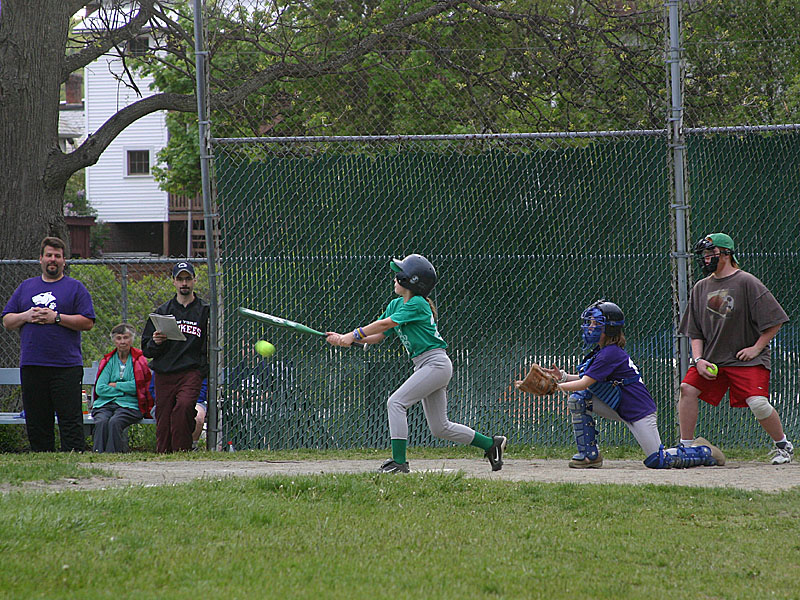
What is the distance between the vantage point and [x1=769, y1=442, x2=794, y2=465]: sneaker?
7754 mm

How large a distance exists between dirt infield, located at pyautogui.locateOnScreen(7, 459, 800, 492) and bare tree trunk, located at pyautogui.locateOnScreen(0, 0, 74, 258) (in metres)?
3.97

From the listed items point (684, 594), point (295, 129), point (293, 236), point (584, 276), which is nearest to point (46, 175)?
point (295, 129)

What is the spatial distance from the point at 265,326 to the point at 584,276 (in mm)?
2915

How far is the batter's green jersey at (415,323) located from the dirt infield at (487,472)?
36.5 inches

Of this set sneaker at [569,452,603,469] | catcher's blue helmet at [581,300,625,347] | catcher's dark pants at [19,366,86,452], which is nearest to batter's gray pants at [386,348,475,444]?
sneaker at [569,452,603,469]

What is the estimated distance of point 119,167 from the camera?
36719mm

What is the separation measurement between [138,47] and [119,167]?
24798 mm

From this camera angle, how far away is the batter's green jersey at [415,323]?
7121 mm

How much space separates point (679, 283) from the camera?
8.45 m

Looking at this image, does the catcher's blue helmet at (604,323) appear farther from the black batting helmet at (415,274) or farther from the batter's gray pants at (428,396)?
the black batting helmet at (415,274)

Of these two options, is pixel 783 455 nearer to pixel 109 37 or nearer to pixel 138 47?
pixel 109 37

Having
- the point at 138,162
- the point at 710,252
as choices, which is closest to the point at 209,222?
the point at 710,252

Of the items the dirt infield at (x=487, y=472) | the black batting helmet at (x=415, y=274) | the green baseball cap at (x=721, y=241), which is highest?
the green baseball cap at (x=721, y=241)

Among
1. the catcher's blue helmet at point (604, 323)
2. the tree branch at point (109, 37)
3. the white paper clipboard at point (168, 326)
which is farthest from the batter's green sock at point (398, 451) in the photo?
the tree branch at point (109, 37)
